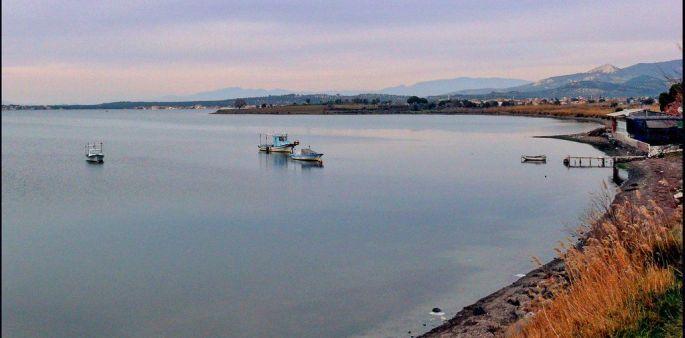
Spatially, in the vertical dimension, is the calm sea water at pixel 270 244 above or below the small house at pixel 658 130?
below

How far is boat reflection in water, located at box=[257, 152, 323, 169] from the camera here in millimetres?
50844

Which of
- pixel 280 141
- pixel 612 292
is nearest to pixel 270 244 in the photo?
pixel 612 292

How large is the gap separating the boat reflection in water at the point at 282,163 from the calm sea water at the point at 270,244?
374 centimetres

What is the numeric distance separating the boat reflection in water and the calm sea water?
3742 mm

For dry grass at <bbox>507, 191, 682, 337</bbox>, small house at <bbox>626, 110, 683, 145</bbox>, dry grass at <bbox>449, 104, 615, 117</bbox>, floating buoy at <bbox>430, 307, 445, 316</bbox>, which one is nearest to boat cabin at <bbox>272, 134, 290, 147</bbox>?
small house at <bbox>626, 110, 683, 145</bbox>

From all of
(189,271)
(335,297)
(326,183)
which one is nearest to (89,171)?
(326,183)

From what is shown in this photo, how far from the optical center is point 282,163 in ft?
177

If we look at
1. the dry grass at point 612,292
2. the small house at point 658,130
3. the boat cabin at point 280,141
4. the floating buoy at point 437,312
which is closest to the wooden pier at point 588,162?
the small house at point 658,130

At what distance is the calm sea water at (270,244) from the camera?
14539mm

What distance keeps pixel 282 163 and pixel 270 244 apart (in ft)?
106

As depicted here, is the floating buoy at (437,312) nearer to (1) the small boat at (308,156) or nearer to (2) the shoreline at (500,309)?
(2) the shoreline at (500,309)

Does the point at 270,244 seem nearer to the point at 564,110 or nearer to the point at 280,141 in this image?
the point at 280,141

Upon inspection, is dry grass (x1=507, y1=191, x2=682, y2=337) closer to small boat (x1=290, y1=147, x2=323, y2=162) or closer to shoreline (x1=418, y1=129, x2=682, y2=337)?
shoreline (x1=418, y1=129, x2=682, y2=337)

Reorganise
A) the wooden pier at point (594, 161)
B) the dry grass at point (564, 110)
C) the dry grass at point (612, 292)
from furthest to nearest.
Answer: the dry grass at point (564, 110)
the wooden pier at point (594, 161)
the dry grass at point (612, 292)
